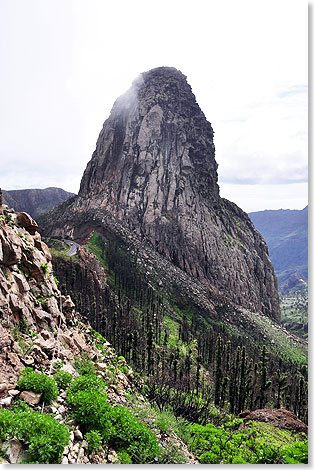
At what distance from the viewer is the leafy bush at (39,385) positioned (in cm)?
1116

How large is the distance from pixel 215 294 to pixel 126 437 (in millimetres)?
157169

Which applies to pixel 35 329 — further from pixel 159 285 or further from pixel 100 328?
pixel 159 285

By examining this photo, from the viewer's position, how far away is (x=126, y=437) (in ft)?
36.6

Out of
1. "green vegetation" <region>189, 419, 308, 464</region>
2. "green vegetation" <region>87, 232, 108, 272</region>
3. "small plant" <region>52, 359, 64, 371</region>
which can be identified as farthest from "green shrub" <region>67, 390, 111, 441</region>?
"green vegetation" <region>87, 232, 108, 272</region>

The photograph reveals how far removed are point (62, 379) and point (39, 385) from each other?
6.20ft

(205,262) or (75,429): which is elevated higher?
(75,429)

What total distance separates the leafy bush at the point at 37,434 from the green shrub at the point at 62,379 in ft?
11.9

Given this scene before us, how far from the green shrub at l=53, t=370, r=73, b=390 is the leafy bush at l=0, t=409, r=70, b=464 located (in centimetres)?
364

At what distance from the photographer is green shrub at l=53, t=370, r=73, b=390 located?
1289 centimetres

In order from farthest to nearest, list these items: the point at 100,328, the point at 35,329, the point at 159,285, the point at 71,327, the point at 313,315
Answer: the point at 159,285 < the point at 100,328 < the point at 71,327 < the point at 35,329 < the point at 313,315

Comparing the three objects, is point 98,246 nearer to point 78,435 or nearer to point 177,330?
point 177,330

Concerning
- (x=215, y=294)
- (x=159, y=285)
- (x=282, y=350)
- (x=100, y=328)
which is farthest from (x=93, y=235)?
(x=282, y=350)

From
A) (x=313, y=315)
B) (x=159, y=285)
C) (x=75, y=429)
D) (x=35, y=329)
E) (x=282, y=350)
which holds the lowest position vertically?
(x=282, y=350)

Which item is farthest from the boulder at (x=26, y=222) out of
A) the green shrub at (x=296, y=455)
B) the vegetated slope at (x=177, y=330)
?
A: the vegetated slope at (x=177, y=330)
